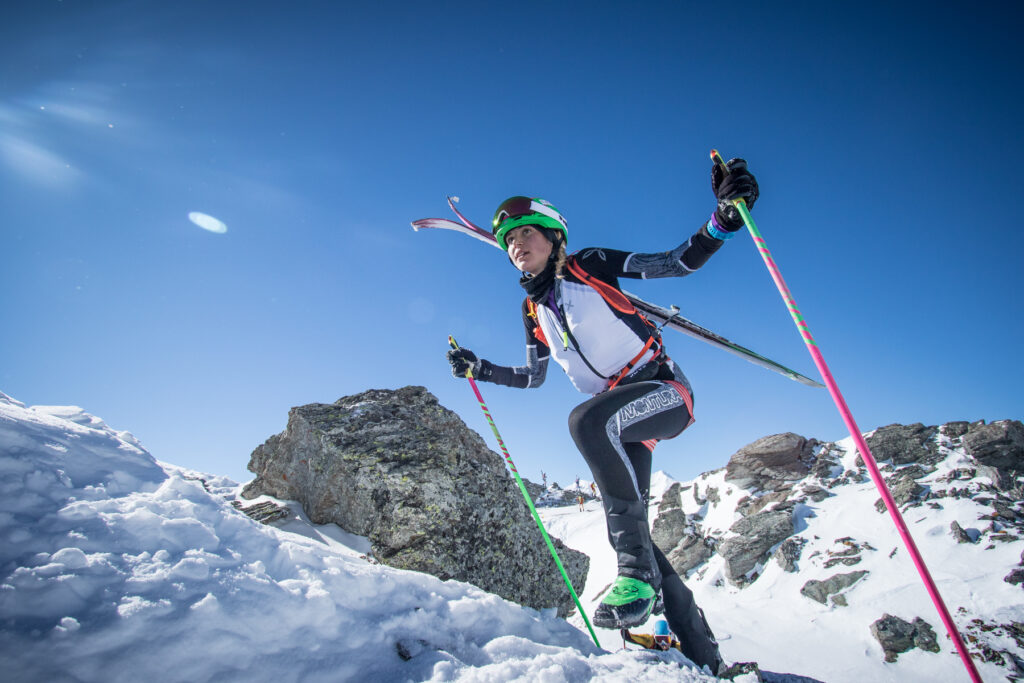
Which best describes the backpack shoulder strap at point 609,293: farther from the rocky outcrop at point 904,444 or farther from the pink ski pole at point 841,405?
the rocky outcrop at point 904,444

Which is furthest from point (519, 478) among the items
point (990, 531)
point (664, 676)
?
point (990, 531)

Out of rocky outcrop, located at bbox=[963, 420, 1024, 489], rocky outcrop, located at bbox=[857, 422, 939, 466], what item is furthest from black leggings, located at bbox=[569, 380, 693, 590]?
rocky outcrop, located at bbox=[857, 422, 939, 466]

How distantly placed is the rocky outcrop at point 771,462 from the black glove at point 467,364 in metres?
42.9

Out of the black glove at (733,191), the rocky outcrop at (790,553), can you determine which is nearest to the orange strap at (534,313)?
the black glove at (733,191)

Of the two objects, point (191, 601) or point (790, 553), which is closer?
point (191, 601)

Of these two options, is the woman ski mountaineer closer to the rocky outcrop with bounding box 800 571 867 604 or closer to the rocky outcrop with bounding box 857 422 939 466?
the rocky outcrop with bounding box 800 571 867 604

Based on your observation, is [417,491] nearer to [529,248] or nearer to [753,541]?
[529,248]

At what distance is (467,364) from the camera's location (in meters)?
4.88

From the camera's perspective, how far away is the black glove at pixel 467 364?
4863 mm

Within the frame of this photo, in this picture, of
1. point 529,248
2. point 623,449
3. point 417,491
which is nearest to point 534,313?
point 529,248

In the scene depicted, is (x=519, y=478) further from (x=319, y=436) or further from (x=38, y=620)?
(x=38, y=620)

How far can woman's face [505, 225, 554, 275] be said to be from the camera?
4.08 metres

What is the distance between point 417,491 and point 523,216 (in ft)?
10.5

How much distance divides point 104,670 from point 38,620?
12.9 inches
